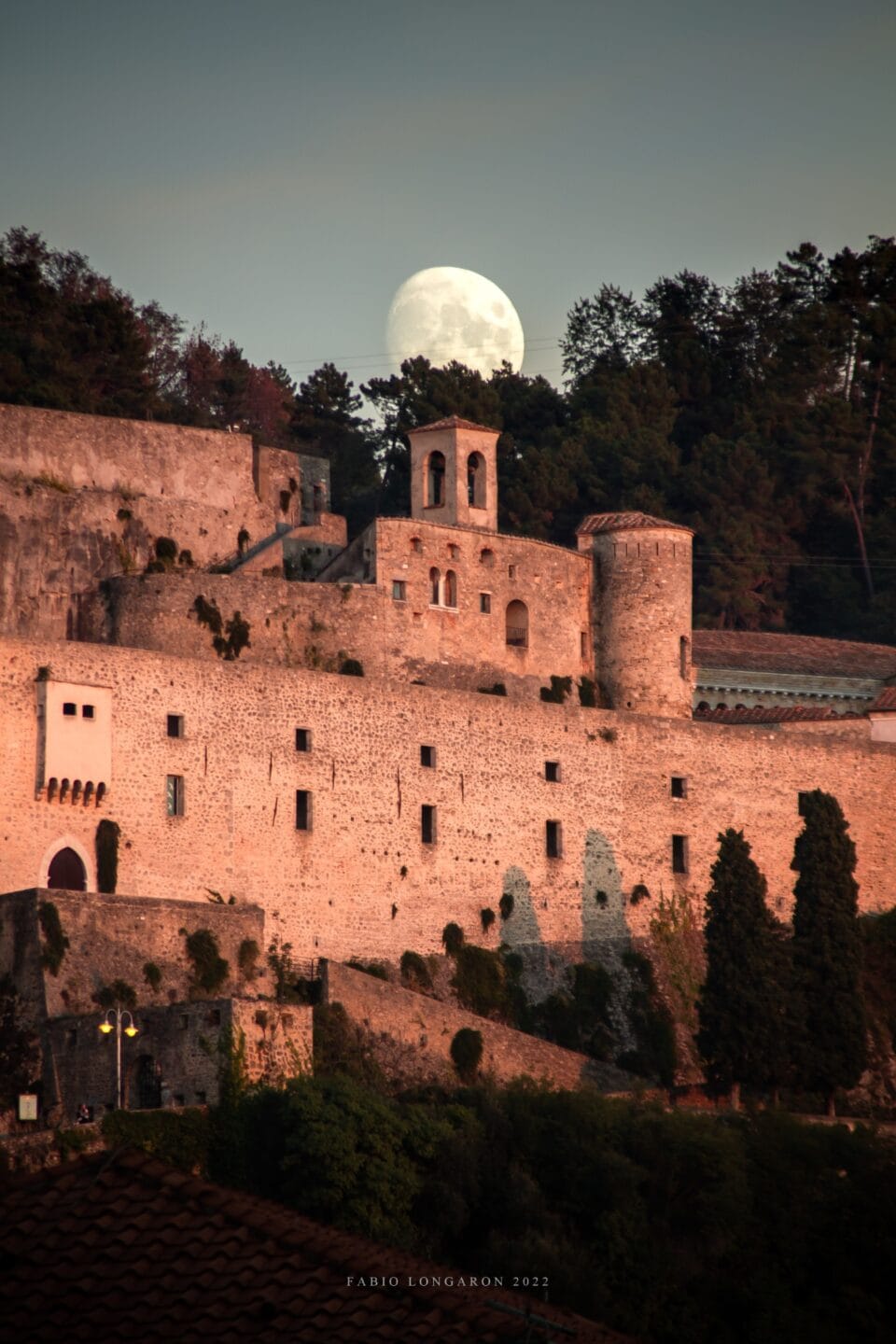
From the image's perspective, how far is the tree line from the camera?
7812cm

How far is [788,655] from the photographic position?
69.3m

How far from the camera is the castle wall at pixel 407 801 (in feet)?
166

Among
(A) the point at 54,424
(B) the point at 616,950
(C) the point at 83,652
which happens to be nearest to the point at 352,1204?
(C) the point at 83,652

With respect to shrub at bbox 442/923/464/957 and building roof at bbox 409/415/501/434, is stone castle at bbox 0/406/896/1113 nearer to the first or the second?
building roof at bbox 409/415/501/434

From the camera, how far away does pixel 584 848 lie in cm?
5731

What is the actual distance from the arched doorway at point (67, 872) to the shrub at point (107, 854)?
12.7 inches

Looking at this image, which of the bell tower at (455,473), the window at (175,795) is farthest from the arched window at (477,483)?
the window at (175,795)

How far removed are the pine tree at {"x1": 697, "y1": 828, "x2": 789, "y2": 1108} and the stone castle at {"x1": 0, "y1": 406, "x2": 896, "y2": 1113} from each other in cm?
558

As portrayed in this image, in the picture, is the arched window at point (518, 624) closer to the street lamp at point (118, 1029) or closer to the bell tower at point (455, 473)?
the bell tower at point (455, 473)

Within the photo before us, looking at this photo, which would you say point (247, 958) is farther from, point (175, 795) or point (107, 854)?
point (175, 795)

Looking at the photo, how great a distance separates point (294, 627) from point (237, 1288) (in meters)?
38.9

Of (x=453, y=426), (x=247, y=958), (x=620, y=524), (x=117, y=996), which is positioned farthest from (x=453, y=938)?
(x=453, y=426)

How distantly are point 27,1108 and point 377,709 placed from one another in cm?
1426

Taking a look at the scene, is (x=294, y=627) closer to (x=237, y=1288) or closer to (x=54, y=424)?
(x=54, y=424)
